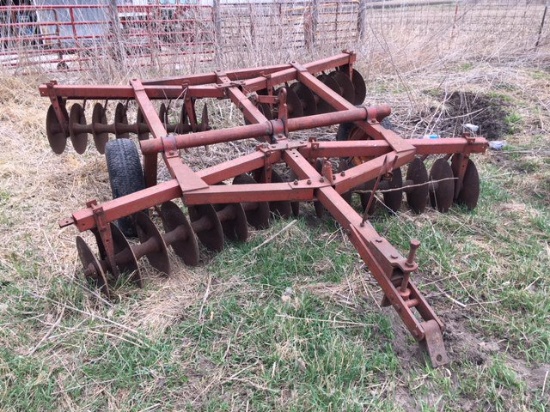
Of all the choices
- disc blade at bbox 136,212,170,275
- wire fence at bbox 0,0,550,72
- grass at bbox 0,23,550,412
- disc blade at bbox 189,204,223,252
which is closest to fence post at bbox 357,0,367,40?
wire fence at bbox 0,0,550,72

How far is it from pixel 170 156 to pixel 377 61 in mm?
5047

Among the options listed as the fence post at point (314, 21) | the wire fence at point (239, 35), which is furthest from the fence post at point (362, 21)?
the fence post at point (314, 21)

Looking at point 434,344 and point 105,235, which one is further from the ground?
point 105,235

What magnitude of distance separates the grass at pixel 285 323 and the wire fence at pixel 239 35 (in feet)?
10.4

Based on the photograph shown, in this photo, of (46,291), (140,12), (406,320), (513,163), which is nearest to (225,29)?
(140,12)

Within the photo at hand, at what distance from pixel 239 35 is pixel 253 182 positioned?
3452mm

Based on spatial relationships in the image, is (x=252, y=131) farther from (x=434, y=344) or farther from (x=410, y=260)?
(x=434, y=344)

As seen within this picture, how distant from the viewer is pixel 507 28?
8.38 metres

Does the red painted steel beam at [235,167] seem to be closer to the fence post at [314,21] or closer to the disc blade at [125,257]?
the disc blade at [125,257]

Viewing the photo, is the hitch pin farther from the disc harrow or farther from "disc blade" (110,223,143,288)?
"disc blade" (110,223,143,288)

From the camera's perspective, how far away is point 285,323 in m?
2.09

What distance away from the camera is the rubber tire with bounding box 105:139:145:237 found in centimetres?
270

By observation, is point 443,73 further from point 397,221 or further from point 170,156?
point 170,156

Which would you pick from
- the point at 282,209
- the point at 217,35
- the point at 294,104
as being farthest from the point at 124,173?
the point at 217,35
